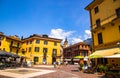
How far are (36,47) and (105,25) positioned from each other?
3482 cm

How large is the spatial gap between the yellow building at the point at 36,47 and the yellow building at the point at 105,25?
30.3 meters

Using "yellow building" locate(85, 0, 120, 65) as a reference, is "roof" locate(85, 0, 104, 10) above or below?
above

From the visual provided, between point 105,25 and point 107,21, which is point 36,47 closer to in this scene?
point 105,25

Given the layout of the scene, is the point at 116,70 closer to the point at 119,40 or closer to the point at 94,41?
the point at 119,40

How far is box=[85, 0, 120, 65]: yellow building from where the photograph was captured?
64.8 ft

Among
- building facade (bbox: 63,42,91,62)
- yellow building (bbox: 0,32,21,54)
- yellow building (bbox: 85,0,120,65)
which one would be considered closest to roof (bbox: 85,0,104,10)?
yellow building (bbox: 85,0,120,65)

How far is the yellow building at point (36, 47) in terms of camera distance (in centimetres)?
5111

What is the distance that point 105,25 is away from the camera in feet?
71.5

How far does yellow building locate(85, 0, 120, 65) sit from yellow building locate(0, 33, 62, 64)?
3027 centimetres

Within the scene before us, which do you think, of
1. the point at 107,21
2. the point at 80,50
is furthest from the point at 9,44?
the point at 107,21

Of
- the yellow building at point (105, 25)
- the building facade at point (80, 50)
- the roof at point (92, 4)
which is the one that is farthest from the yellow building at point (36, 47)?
the yellow building at point (105, 25)

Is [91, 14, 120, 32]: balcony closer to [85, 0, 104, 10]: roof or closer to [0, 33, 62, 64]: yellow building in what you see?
[85, 0, 104, 10]: roof

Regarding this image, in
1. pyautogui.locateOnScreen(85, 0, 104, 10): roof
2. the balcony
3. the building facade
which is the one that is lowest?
the building facade

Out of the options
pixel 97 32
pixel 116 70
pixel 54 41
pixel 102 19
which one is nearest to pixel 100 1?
pixel 102 19
